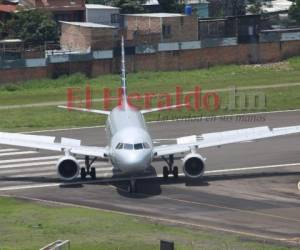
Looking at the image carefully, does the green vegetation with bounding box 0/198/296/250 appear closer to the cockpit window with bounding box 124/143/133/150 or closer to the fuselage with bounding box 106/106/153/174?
the fuselage with bounding box 106/106/153/174

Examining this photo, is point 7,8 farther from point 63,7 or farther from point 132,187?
point 132,187

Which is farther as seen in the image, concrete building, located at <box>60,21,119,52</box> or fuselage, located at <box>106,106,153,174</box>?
concrete building, located at <box>60,21,119,52</box>

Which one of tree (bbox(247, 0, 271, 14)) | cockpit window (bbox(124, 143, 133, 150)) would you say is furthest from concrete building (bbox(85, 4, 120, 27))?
cockpit window (bbox(124, 143, 133, 150))

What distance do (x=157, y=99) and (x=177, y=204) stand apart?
4038 centimetres

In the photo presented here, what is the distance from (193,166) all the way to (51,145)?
7828 millimetres

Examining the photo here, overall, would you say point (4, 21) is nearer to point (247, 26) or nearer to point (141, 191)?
point (247, 26)

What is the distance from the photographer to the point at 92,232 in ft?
142

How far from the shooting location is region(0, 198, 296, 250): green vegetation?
1566 inches

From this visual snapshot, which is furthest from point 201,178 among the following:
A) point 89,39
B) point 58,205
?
point 89,39

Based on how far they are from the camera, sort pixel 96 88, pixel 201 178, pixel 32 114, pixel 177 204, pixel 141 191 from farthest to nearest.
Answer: pixel 96 88
pixel 32 114
pixel 201 178
pixel 141 191
pixel 177 204

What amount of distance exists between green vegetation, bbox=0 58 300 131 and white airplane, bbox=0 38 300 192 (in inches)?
786

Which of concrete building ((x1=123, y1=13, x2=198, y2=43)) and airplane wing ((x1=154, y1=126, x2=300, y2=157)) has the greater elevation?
concrete building ((x1=123, y1=13, x2=198, y2=43))

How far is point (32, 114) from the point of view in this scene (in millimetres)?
83750

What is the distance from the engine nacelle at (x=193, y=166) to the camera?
54938mm
